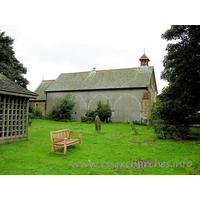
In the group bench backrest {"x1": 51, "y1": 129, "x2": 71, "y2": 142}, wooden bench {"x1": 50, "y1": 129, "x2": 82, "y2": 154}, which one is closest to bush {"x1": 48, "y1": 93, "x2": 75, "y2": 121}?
bench backrest {"x1": 51, "y1": 129, "x2": 71, "y2": 142}

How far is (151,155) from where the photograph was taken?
7.62 metres

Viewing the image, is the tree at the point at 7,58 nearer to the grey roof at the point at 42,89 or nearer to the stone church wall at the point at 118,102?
the stone church wall at the point at 118,102

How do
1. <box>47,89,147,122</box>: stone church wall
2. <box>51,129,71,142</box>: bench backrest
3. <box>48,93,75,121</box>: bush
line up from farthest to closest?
1. <box>48,93,75,121</box>: bush
2. <box>47,89,147,122</box>: stone church wall
3. <box>51,129,71,142</box>: bench backrest

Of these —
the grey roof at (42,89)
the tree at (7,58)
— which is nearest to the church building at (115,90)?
the grey roof at (42,89)

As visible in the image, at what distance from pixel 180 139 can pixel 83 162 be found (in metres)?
7.85

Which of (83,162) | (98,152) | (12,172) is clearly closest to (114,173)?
(83,162)

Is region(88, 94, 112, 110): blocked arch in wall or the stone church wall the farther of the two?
region(88, 94, 112, 110): blocked arch in wall

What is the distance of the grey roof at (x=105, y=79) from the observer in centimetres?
2652

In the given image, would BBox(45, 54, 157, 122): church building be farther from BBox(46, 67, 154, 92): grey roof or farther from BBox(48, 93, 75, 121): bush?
BBox(48, 93, 75, 121): bush

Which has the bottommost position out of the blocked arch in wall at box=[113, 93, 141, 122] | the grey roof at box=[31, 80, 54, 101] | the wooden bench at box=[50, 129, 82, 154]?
the wooden bench at box=[50, 129, 82, 154]

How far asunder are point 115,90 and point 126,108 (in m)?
3.31

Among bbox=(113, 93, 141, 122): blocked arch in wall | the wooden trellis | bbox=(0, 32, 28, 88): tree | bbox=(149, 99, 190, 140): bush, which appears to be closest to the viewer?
the wooden trellis

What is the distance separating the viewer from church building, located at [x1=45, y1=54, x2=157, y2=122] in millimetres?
25312

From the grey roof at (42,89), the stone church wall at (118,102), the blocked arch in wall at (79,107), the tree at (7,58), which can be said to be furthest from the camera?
the grey roof at (42,89)
